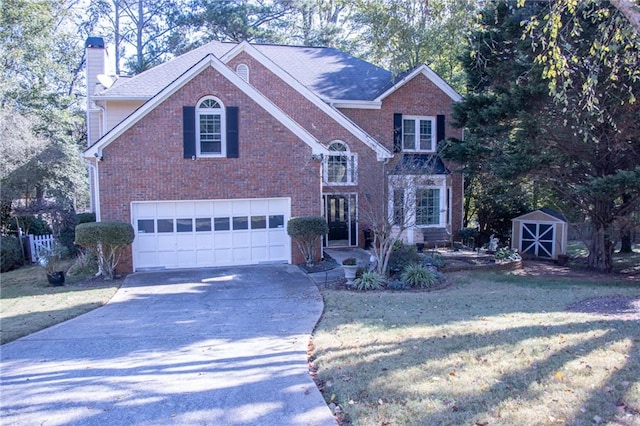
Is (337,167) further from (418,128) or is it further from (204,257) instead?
(204,257)

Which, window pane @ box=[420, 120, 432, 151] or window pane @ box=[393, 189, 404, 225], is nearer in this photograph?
window pane @ box=[393, 189, 404, 225]

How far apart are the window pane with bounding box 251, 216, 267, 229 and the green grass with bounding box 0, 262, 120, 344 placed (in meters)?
4.52

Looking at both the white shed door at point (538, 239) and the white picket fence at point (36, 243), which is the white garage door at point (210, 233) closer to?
the white picket fence at point (36, 243)

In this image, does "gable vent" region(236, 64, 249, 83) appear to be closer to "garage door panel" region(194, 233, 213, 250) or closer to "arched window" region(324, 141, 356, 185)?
"arched window" region(324, 141, 356, 185)

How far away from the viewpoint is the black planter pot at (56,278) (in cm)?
1393

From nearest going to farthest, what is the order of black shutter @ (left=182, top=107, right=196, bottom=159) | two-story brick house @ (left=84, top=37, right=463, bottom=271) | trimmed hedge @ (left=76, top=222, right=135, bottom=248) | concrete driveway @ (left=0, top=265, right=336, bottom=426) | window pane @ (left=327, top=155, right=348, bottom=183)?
concrete driveway @ (left=0, top=265, right=336, bottom=426) → trimmed hedge @ (left=76, top=222, right=135, bottom=248) → two-story brick house @ (left=84, top=37, right=463, bottom=271) → black shutter @ (left=182, top=107, right=196, bottom=159) → window pane @ (left=327, top=155, right=348, bottom=183)

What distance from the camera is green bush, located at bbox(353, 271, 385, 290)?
41.4ft

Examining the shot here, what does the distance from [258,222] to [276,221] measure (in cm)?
60

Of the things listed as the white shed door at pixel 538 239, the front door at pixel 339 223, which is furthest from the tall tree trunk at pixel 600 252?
the front door at pixel 339 223

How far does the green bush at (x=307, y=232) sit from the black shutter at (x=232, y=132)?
2.87 meters

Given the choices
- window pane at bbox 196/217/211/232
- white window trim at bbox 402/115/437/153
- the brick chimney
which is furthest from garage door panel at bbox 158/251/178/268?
white window trim at bbox 402/115/437/153

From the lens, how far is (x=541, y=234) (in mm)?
19625

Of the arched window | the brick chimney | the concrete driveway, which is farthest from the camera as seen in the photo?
the brick chimney

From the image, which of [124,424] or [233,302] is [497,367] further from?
[233,302]
